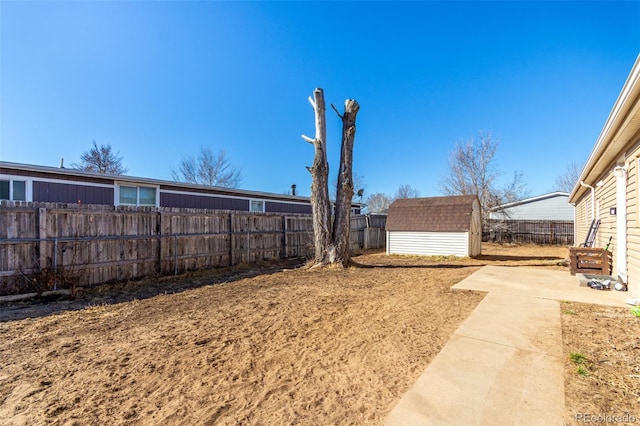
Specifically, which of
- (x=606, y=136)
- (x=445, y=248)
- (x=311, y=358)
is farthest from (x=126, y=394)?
(x=445, y=248)

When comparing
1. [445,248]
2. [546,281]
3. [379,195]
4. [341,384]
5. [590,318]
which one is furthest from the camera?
[379,195]

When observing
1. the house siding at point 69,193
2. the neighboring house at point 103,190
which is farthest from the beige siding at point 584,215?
the house siding at point 69,193

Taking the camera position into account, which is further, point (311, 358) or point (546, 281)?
point (546, 281)

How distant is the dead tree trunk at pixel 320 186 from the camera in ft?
30.1

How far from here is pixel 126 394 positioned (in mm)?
2227

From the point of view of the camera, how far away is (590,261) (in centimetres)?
681

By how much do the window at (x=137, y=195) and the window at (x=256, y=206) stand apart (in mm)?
4740

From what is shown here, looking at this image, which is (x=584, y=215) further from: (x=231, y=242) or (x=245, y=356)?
(x=245, y=356)

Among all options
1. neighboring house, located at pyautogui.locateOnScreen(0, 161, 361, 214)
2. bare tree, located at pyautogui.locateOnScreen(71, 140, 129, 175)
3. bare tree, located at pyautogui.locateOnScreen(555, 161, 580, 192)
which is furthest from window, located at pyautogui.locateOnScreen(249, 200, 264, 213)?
bare tree, located at pyautogui.locateOnScreen(555, 161, 580, 192)

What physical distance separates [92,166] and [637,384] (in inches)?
1235

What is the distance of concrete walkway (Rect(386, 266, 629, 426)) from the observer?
1.96 m

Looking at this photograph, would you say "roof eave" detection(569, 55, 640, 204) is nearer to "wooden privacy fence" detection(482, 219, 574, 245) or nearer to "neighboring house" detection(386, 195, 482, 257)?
"neighboring house" detection(386, 195, 482, 257)

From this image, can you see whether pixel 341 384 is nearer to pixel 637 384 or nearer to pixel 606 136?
pixel 637 384

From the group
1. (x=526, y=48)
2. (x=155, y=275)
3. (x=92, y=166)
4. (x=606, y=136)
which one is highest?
(x=526, y=48)
